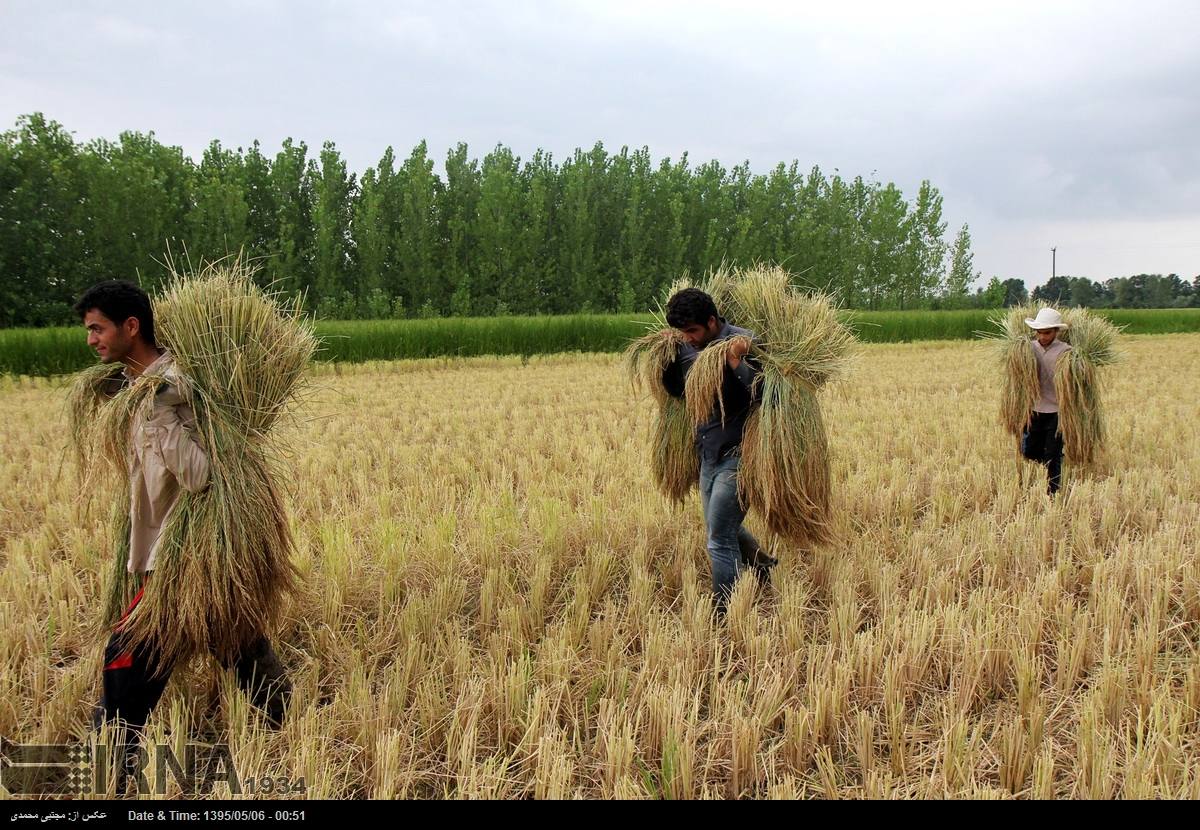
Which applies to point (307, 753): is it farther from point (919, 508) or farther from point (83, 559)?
point (919, 508)

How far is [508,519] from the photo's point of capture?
15.0 ft

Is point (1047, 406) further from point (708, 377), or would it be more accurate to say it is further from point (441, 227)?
point (441, 227)

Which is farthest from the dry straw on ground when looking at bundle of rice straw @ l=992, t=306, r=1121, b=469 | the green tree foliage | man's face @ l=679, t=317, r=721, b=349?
the green tree foliage

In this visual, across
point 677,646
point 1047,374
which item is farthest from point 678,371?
point 1047,374

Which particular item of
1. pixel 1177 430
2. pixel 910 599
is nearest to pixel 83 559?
pixel 910 599

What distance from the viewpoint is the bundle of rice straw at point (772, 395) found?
129 inches

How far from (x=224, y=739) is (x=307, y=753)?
574 millimetres

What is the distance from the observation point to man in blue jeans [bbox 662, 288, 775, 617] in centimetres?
323

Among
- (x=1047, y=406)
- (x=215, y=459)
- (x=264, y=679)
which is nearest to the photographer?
(x=215, y=459)

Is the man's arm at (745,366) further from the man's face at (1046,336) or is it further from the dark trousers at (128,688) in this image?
the man's face at (1046,336)

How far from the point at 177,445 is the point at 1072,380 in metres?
5.70

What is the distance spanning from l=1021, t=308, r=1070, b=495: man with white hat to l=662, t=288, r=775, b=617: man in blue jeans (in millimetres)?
3115

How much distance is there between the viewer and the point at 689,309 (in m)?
3.20

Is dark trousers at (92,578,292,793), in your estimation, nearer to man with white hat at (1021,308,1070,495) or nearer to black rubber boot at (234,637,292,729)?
black rubber boot at (234,637,292,729)
